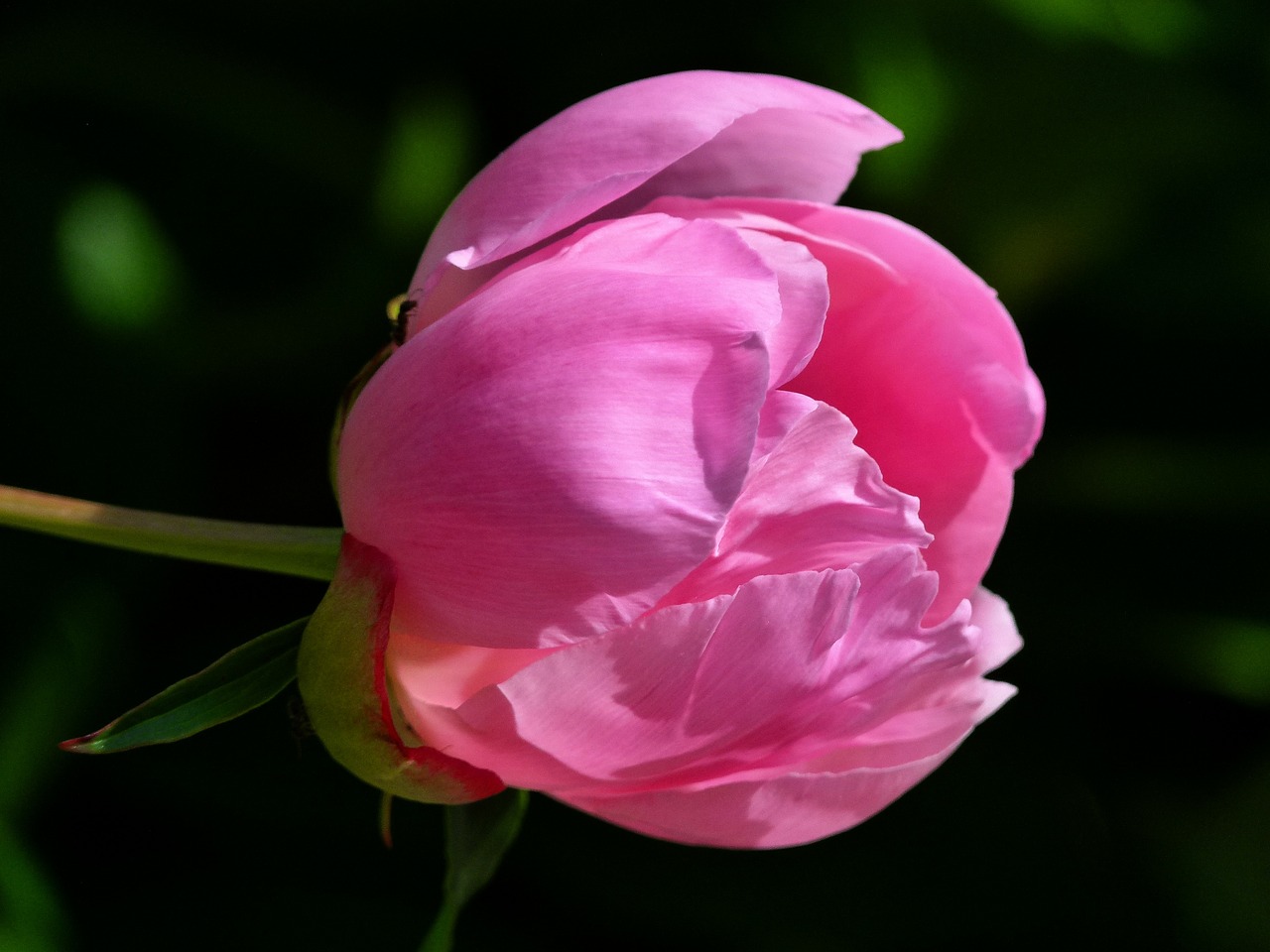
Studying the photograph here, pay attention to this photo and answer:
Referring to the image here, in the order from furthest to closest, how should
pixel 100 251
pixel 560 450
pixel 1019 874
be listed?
1. pixel 1019 874
2. pixel 100 251
3. pixel 560 450

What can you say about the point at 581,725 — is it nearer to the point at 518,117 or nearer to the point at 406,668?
the point at 406,668

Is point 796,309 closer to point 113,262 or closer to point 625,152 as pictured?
point 625,152

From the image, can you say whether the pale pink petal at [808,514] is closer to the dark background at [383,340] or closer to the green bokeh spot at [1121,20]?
the dark background at [383,340]

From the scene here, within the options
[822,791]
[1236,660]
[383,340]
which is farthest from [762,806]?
[1236,660]

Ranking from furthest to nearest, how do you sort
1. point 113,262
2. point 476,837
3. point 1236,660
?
point 1236,660 < point 113,262 < point 476,837

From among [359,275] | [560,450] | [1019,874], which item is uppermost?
[560,450]

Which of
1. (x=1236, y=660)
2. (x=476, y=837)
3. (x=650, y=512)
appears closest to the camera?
(x=650, y=512)

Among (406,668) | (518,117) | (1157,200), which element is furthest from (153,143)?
(1157,200)
